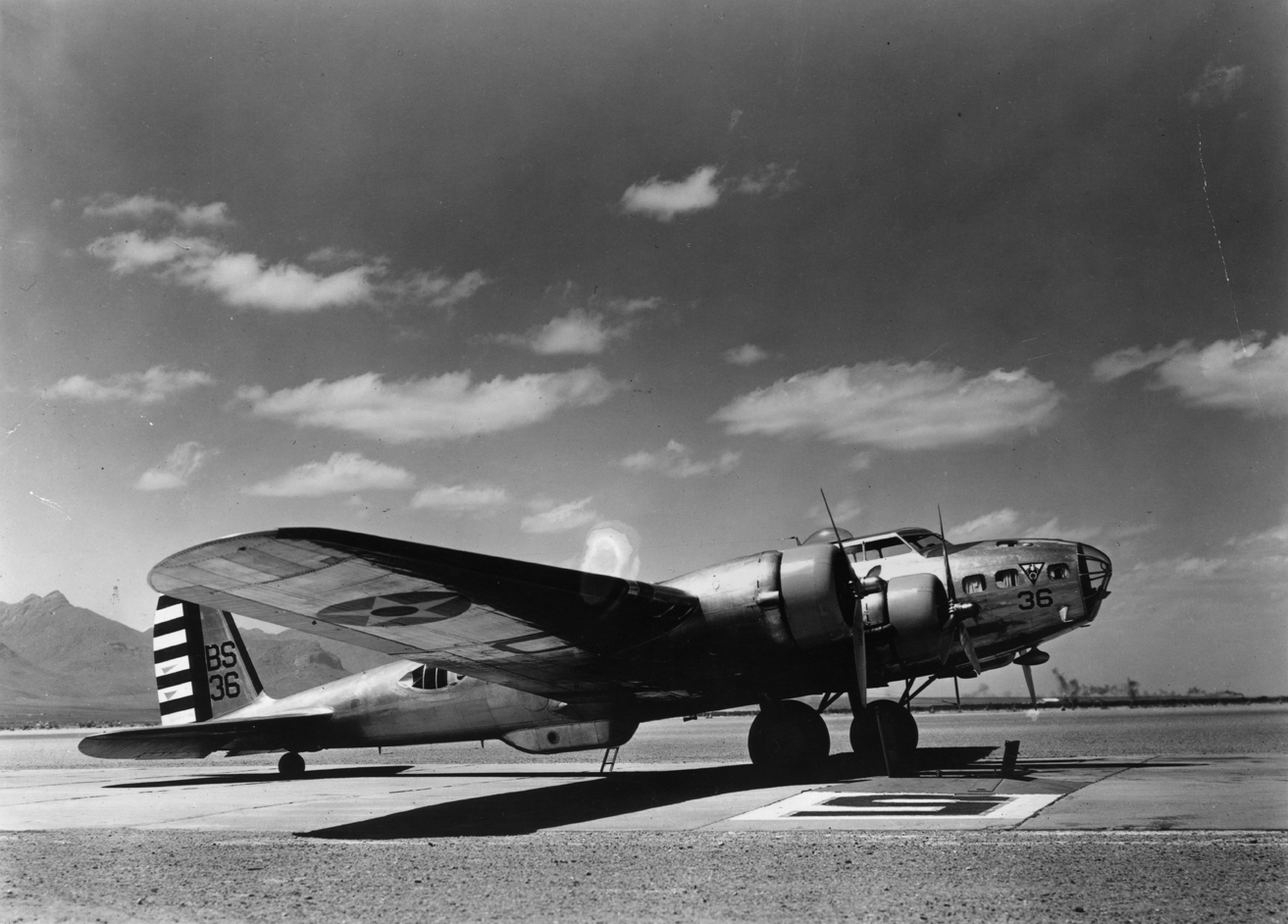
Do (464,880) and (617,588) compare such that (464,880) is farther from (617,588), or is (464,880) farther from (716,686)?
(716,686)

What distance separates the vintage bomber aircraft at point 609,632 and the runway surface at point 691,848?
0.97 m

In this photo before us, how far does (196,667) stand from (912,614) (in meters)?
12.4

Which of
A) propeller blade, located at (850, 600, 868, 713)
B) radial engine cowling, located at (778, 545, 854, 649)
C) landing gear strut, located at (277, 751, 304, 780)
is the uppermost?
radial engine cowling, located at (778, 545, 854, 649)

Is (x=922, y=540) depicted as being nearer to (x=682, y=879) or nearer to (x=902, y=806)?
(x=902, y=806)

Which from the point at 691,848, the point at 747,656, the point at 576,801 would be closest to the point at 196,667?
the point at 576,801

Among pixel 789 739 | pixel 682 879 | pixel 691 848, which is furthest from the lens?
pixel 789 739

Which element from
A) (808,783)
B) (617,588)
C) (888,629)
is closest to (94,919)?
(617,588)

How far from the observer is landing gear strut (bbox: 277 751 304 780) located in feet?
53.6

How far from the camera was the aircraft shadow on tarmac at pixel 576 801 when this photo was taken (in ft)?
29.6

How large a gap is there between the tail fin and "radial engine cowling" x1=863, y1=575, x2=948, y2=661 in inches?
436

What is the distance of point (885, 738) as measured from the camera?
40.9ft

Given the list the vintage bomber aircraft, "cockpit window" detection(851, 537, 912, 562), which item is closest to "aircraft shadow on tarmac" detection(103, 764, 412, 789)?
the vintage bomber aircraft

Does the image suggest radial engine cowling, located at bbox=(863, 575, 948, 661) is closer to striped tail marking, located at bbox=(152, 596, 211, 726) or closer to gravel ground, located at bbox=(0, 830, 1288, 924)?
gravel ground, located at bbox=(0, 830, 1288, 924)

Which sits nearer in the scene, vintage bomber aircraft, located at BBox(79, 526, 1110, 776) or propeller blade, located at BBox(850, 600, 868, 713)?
vintage bomber aircraft, located at BBox(79, 526, 1110, 776)
